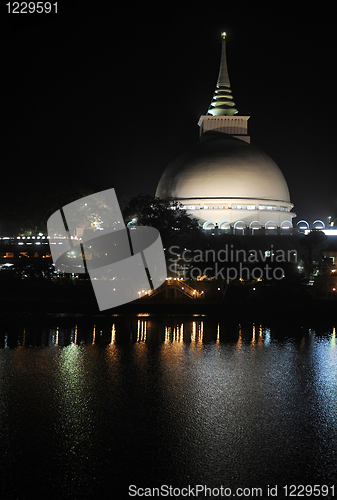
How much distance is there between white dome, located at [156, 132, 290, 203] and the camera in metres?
67.9

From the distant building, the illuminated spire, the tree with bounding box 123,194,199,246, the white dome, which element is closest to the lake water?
the tree with bounding box 123,194,199,246

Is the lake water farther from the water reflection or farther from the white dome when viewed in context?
the white dome

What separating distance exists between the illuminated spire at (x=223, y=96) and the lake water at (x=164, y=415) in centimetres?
6151

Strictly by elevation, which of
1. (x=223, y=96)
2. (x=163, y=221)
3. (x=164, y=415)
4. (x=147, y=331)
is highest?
(x=223, y=96)

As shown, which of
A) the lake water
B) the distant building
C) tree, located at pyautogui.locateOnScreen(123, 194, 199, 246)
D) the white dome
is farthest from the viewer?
the white dome

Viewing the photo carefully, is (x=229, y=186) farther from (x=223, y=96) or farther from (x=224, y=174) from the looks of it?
(x=223, y=96)

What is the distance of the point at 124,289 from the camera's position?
3338 centimetres

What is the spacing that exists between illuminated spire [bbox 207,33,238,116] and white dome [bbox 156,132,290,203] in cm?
834

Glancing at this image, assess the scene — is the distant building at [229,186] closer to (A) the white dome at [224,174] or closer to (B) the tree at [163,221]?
(A) the white dome at [224,174]

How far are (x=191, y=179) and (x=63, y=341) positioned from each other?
4910 cm

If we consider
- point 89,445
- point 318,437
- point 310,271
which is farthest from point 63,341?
point 310,271

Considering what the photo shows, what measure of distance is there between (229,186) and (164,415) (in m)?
57.3

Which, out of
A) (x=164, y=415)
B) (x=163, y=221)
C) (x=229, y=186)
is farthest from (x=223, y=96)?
(x=164, y=415)

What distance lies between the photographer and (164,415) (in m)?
12.9
